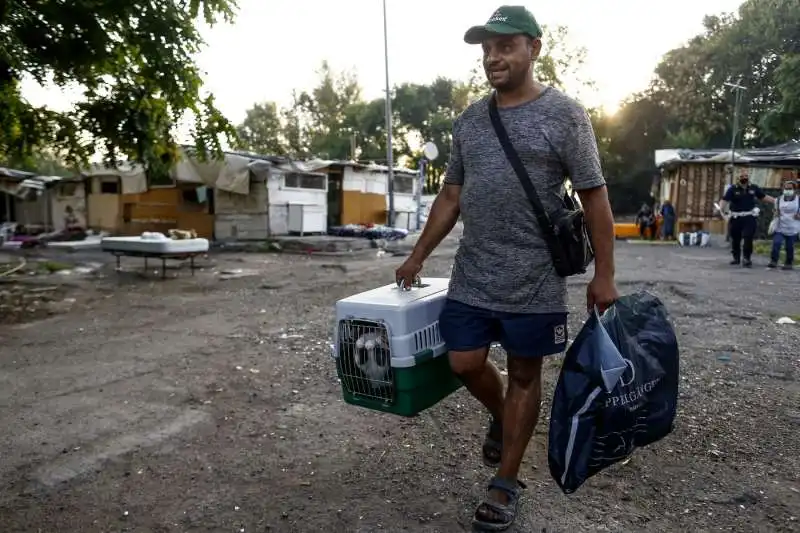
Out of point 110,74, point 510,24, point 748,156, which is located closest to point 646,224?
point 748,156

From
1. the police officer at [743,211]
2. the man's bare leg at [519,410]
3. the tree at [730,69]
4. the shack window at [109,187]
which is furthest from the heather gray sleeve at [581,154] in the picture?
the tree at [730,69]

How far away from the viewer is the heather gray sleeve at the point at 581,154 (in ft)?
6.97

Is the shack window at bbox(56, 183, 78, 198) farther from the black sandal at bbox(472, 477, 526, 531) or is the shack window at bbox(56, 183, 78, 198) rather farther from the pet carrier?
the black sandal at bbox(472, 477, 526, 531)

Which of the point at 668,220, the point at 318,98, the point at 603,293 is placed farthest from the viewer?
the point at 318,98

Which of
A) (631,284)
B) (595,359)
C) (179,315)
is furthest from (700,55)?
(595,359)

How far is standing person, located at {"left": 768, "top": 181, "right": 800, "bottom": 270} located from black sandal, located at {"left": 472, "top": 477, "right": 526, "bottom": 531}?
9.89 m

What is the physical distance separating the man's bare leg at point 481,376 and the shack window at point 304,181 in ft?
54.7

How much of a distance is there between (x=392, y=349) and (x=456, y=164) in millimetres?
827

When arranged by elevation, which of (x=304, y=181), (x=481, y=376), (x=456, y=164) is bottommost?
(x=481, y=376)

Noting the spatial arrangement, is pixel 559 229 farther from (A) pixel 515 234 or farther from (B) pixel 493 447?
(B) pixel 493 447

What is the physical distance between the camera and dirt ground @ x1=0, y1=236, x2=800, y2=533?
2330 mm

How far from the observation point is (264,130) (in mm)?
49938

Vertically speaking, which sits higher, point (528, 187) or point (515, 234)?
point (528, 187)

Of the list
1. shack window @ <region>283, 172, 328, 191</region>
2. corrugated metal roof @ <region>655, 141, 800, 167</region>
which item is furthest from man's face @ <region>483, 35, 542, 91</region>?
corrugated metal roof @ <region>655, 141, 800, 167</region>
